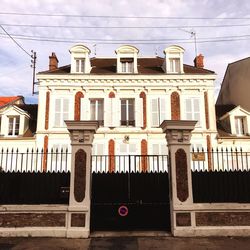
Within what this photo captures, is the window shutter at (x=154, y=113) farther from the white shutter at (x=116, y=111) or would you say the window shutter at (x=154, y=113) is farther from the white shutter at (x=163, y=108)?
the white shutter at (x=116, y=111)

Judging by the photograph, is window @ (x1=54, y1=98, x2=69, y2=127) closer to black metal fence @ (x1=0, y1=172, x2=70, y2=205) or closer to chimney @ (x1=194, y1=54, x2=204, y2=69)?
chimney @ (x1=194, y1=54, x2=204, y2=69)

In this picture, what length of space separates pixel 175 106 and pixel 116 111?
382 cm

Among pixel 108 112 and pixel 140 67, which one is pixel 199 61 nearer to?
pixel 140 67

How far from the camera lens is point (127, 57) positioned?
19.1 metres

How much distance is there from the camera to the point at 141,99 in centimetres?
1823

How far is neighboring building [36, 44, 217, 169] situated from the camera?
17.5m

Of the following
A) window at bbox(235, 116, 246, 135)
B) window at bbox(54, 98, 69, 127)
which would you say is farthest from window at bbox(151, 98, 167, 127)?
window at bbox(54, 98, 69, 127)

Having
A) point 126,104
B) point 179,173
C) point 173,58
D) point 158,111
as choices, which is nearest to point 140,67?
point 173,58

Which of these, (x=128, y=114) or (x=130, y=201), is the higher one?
(x=128, y=114)

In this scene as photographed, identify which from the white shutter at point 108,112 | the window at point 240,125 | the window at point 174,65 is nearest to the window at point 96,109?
the white shutter at point 108,112

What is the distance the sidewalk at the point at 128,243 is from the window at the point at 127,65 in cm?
1342

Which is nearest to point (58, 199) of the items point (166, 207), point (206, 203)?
point (166, 207)

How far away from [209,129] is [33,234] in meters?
13.0

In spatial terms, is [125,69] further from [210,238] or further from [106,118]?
[210,238]
